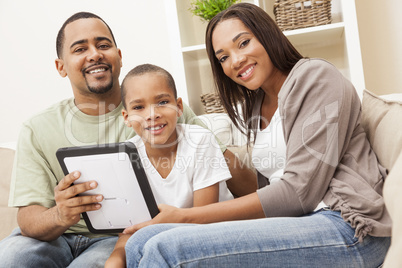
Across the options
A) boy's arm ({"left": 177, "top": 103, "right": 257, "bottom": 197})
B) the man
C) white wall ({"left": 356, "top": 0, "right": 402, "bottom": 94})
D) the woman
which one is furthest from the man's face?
white wall ({"left": 356, "top": 0, "right": 402, "bottom": 94})

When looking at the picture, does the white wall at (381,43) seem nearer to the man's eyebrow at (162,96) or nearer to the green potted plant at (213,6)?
the green potted plant at (213,6)

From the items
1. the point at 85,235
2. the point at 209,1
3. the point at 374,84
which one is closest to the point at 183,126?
the point at 85,235

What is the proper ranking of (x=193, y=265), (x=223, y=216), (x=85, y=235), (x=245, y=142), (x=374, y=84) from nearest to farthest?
(x=193, y=265), (x=223, y=216), (x=85, y=235), (x=245, y=142), (x=374, y=84)

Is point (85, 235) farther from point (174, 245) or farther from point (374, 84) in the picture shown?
point (374, 84)

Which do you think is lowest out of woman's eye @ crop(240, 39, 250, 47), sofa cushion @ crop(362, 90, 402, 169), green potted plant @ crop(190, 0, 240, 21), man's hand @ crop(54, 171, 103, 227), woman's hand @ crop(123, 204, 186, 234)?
woman's hand @ crop(123, 204, 186, 234)

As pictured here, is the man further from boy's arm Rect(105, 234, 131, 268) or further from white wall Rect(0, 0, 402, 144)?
white wall Rect(0, 0, 402, 144)

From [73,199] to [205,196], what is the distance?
377 millimetres

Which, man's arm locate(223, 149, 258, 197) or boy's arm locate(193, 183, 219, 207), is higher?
boy's arm locate(193, 183, 219, 207)

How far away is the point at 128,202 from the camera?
1.24 m

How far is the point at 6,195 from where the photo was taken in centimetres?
175

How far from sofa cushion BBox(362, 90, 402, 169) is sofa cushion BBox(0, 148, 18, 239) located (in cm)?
131

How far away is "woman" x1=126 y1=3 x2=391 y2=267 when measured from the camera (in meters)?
0.96

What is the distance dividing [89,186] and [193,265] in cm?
43

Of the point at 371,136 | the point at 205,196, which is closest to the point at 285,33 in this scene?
the point at 371,136
